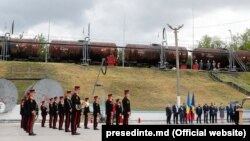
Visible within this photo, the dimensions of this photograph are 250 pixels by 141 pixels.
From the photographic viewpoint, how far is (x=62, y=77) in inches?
1446

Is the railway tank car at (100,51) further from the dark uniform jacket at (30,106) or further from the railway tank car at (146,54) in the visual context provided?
the dark uniform jacket at (30,106)

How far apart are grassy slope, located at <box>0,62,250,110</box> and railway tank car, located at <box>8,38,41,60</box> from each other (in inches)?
100

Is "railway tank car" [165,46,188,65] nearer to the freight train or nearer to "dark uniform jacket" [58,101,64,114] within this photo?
the freight train

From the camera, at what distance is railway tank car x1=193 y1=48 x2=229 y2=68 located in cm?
4900


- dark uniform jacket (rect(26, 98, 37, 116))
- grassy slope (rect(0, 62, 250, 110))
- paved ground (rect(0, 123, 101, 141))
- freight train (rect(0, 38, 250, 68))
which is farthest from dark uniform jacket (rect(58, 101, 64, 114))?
freight train (rect(0, 38, 250, 68))

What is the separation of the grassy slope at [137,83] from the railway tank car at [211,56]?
5276mm

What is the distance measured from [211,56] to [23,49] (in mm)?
22960

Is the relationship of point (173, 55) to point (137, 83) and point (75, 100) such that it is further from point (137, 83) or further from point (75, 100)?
point (75, 100)

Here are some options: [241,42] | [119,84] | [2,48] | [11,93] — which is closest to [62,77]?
[119,84]

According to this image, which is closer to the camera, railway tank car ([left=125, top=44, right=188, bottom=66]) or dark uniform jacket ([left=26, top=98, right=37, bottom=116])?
dark uniform jacket ([left=26, top=98, right=37, bottom=116])

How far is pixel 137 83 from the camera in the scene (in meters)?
38.5

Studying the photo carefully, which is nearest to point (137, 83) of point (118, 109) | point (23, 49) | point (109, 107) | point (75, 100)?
point (23, 49)

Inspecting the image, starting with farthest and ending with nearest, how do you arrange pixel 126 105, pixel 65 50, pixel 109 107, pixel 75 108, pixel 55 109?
pixel 65 50, pixel 55 109, pixel 109 107, pixel 126 105, pixel 75 108

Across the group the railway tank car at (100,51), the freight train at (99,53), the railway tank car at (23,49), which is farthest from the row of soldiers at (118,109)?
the railway tank car at (100,51)
